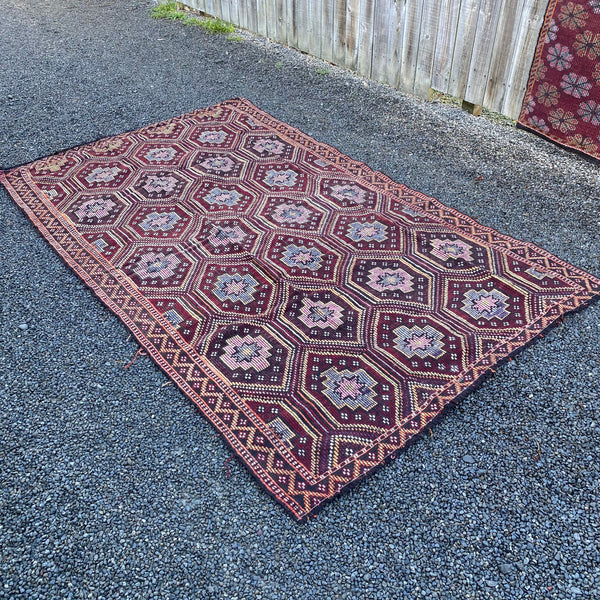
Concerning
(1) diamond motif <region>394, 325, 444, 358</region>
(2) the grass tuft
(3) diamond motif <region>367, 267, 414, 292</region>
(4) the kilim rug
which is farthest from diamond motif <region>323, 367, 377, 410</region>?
(2) the grass tuft

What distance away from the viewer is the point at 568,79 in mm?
3947

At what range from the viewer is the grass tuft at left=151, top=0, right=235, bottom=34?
21.9 feet

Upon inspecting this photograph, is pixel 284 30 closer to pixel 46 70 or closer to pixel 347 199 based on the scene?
pixel 46 70

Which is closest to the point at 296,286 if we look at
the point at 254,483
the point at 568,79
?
the point at 254,483

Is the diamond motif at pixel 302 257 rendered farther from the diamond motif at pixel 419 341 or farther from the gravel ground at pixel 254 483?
the gravel ground at pixel 254 483

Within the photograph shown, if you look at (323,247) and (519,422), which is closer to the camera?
(519,422)

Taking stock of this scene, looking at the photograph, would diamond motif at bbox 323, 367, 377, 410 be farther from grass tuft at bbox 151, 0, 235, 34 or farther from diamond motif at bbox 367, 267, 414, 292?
grass tuft at bbox 151, 0, 235, 34

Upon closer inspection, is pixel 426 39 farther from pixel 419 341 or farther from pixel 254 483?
pixel 254 483

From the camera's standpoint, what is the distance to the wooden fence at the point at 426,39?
13.8ft

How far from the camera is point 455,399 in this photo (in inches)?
101

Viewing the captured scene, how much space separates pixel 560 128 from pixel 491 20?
3.11 ft

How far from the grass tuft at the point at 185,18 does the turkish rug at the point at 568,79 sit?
3822 mm

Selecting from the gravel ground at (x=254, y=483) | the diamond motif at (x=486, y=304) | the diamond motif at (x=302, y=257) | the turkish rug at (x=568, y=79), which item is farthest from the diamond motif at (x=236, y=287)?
the turkish rug at (x=568, y=79)

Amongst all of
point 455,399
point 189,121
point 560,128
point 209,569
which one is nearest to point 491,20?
point 560,128
